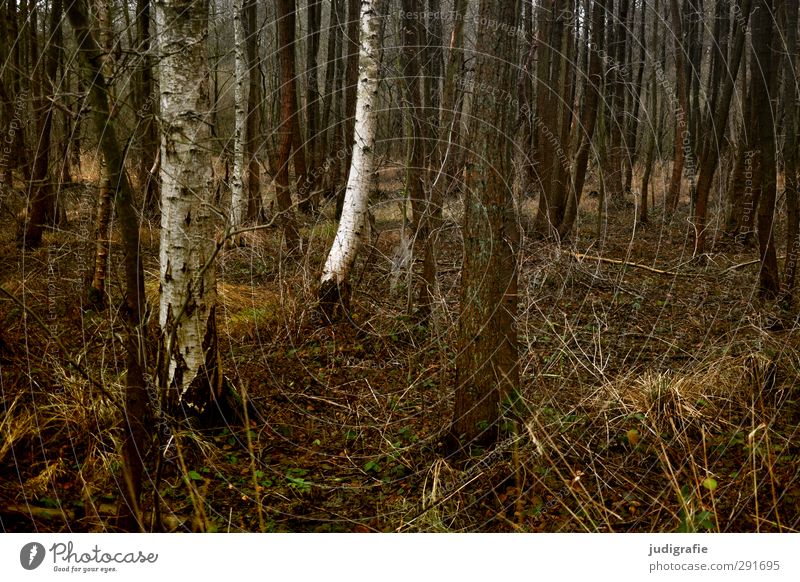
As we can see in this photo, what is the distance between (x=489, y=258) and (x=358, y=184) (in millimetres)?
3317

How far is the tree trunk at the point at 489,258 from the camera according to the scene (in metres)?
3.81

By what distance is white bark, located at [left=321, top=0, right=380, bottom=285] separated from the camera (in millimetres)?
6957

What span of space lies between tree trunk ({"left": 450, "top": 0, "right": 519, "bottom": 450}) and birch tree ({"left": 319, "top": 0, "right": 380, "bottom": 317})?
3.05 m

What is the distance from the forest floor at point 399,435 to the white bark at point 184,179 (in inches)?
21.0

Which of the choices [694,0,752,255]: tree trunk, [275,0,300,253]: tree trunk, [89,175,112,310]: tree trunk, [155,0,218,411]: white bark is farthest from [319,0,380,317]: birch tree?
[694,0,752,255]: tree trunk

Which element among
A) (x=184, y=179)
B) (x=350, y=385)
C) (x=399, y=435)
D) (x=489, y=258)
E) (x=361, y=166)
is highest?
(x=361, y=166)

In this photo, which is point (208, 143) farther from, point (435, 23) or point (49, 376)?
point (435, 23)

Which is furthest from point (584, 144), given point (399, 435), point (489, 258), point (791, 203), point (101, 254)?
point (101, 254)

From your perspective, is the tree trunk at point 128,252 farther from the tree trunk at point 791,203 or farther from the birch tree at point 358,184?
the tree trunk at point 791,203

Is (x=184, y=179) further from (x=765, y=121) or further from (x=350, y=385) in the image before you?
(x=765, y=121)

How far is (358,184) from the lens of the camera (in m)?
6.98

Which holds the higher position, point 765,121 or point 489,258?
point 765,121
